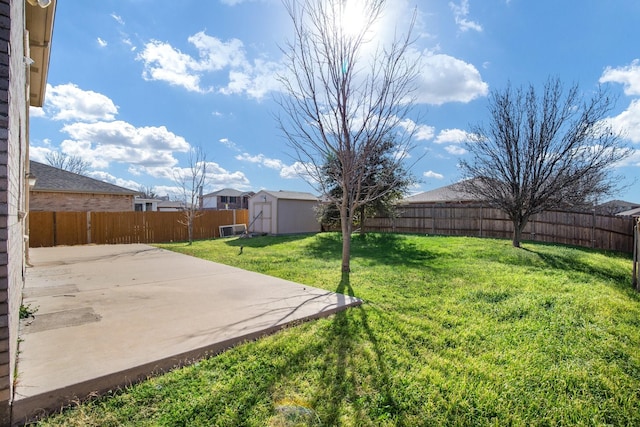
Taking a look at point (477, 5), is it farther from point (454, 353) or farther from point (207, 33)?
point (454, 353)

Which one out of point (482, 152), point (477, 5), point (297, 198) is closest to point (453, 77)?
point (477, 5)

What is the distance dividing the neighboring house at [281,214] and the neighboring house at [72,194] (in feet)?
22.2

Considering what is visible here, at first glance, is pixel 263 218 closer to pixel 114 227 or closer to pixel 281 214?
pixel 281 214

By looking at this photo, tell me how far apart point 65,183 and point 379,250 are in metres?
15.6

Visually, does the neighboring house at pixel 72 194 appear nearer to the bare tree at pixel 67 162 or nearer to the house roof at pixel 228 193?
the bare tree at pixel 67 162

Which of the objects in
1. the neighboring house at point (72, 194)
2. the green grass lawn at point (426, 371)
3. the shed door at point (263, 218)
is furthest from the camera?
the shed door at point (263, 218)

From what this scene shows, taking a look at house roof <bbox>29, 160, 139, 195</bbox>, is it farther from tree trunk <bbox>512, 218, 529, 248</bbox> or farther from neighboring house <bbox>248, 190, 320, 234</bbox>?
tree trunk <bbox>512, 218, 529, 248</bbox>

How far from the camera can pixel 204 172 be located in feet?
55.6

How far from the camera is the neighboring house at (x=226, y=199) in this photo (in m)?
43.5

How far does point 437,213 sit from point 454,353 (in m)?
13.9

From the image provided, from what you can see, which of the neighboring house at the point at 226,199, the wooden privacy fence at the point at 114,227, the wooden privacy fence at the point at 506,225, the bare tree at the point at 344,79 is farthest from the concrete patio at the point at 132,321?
the neighboring house at the point at 226,199

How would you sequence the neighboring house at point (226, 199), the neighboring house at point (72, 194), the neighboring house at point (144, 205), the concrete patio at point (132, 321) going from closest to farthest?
the concrete patio at point (132, 321) < the neighboring house at point (72, 194) < the neighboring house at point (144, 205) < the neighboring house at point (226, 199)

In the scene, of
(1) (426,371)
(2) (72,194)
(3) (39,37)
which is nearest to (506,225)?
(1) (426,371)

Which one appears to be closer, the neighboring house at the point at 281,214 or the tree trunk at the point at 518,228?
the tree trunk at the point at 518,228
